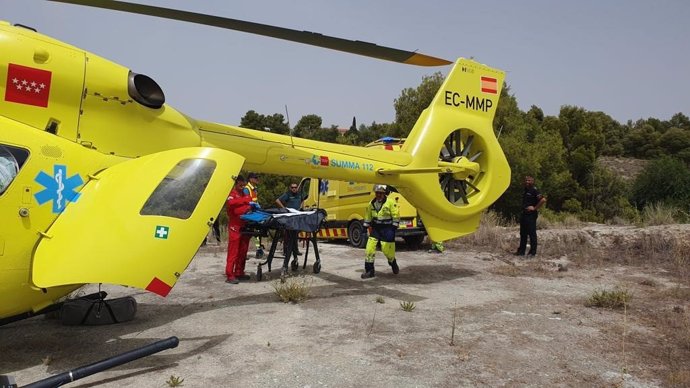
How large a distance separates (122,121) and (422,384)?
422 cm

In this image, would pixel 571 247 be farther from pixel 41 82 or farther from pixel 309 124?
pixel 309 124

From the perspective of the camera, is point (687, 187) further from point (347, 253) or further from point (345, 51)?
point (345, 51)

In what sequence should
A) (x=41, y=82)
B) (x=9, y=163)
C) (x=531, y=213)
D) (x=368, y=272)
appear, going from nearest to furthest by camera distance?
(x=9, y=163) → (x=41, y=82) → (x=368, y=272) → (x=531, y=213)

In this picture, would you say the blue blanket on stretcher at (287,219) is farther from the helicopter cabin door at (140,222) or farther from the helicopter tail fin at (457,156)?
the helicopter cabin door at (140,222)

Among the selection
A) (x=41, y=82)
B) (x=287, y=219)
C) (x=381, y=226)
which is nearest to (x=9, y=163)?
(x=41, y=82)

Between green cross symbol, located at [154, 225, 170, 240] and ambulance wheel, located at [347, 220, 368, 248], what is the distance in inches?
376

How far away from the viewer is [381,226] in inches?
360

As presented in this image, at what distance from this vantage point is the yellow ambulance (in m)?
12.7

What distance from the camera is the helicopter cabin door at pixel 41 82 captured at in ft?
15.2

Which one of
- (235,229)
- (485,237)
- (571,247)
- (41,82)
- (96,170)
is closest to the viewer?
(41,82)

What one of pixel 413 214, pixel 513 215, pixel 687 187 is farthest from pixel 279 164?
pixel 687 187

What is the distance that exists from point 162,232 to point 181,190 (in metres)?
0.50

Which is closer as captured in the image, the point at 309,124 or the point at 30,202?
the point at 30,202

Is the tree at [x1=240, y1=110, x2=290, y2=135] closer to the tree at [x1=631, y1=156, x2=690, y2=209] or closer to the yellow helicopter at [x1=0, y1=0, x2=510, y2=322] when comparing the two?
the tree at [x1=631, y1=156, x2=690, y2=209]
